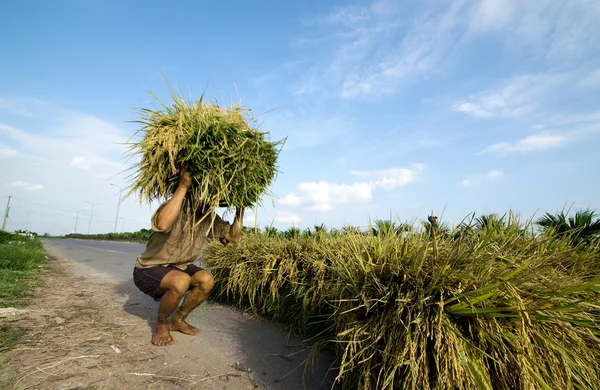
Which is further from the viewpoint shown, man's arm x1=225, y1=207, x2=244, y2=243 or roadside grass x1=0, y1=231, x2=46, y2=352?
man's arm x1=225, y1=207, x2=244, y2=243

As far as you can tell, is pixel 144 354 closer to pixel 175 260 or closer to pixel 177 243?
pixel 175 260

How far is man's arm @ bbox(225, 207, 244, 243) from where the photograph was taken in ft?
11.4

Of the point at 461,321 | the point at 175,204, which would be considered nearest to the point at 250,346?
the point at 175,204

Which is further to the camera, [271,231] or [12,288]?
[271,231]

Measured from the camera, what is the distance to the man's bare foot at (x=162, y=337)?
3176 mm

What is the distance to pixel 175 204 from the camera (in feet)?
9.93

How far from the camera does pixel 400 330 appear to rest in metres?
1.75

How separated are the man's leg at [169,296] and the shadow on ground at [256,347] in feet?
0.57

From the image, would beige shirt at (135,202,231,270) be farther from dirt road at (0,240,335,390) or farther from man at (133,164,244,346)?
dirt road at (0,240,335,390)

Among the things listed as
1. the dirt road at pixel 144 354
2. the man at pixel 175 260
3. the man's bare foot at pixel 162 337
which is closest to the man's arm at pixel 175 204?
the man at pixel 175 260

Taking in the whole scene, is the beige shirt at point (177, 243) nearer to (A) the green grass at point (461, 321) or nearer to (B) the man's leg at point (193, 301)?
(B) the man's leg at point (193, 301)

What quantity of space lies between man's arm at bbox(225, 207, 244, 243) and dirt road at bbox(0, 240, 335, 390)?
3.44 ft

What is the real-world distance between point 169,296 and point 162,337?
394 millimetres

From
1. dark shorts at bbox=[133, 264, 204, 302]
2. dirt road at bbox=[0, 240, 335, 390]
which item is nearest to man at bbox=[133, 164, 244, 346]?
dark shorts at bbox=[133, 264, 204, 302]
